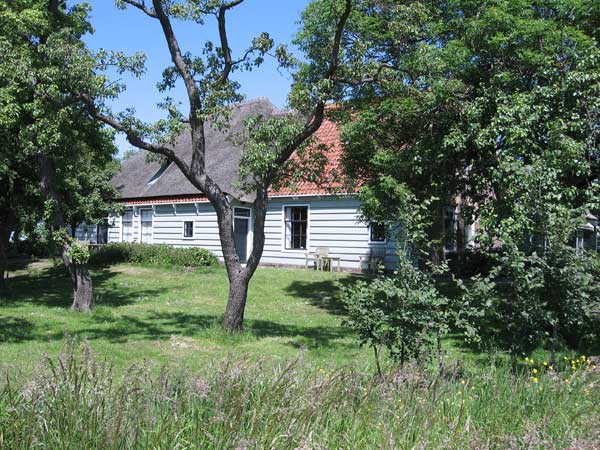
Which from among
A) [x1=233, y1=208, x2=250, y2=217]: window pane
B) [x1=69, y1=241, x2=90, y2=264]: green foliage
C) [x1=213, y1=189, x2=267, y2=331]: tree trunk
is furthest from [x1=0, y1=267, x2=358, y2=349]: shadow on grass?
[x1=233, y1=208, x2=250, y2=217]: window pane

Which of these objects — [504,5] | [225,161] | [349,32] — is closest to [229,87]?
[349,32]

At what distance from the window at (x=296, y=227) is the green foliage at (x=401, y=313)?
55.8 ft

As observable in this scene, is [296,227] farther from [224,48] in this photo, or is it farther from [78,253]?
[224,48]

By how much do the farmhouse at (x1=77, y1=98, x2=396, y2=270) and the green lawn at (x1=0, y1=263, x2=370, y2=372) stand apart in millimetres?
2272

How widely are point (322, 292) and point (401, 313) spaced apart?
10993 millimetres

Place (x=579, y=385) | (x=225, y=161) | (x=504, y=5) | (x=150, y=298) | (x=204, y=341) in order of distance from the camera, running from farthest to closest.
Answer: (x=225, y=161) < (x=150, y=298) < (x=504, y=5) < (x=204, y=341) < (x=579, y=385)

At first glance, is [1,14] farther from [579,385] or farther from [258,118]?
[579,385]

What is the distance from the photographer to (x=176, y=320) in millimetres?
11633

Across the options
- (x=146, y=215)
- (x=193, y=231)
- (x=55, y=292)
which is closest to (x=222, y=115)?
(x=55, y=292)

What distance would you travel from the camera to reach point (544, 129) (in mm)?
9828

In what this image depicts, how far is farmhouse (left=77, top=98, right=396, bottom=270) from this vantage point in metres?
21.2

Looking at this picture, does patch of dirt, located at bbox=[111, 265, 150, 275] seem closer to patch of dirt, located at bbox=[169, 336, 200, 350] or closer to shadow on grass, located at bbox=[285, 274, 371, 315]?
shadow on grass, located at bbox=[285, 274, 371, 315]

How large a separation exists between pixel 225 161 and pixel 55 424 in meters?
22.4

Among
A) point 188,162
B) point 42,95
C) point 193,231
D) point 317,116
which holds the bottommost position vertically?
point 193,231
